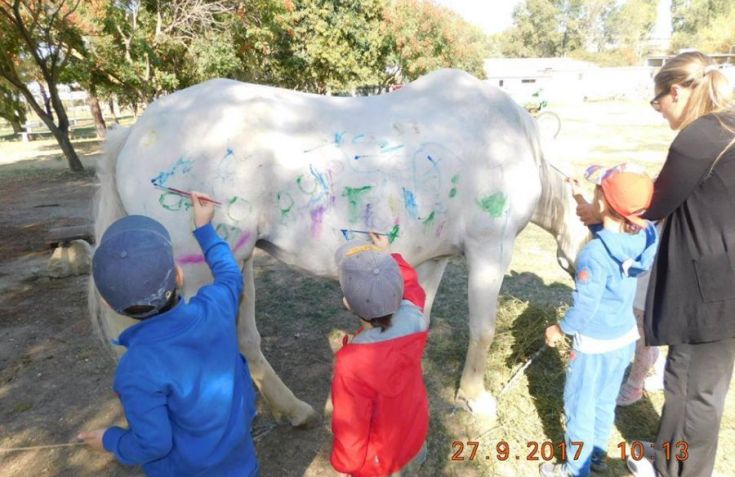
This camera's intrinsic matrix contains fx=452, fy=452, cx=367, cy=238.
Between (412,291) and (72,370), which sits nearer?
(412,291)

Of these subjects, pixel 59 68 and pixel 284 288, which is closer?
pixel 284 288

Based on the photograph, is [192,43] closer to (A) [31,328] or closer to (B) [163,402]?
(A) [31,328]

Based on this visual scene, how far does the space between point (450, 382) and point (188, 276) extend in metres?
2.01

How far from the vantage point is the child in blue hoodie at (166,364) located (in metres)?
1.23

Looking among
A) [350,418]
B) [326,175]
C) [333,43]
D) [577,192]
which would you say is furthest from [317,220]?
[333,43]

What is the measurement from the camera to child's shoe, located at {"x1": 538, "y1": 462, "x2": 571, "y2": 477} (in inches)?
96.4

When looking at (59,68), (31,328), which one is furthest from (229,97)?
(59,68)

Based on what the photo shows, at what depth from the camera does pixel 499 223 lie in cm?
267

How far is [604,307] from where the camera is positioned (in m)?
2.14

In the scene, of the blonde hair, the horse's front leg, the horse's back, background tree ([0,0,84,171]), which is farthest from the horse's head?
background tree ([0,0,84,171])

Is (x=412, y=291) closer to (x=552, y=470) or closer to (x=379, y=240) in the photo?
(x=379, y=240)

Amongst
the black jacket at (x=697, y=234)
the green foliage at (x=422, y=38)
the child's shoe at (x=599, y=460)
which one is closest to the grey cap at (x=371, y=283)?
the black jacket at (x=697, y=234)

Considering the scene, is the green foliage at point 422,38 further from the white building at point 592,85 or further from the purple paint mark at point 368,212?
the purple paint mark at point 368,212

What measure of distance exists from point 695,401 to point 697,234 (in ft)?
2.61
